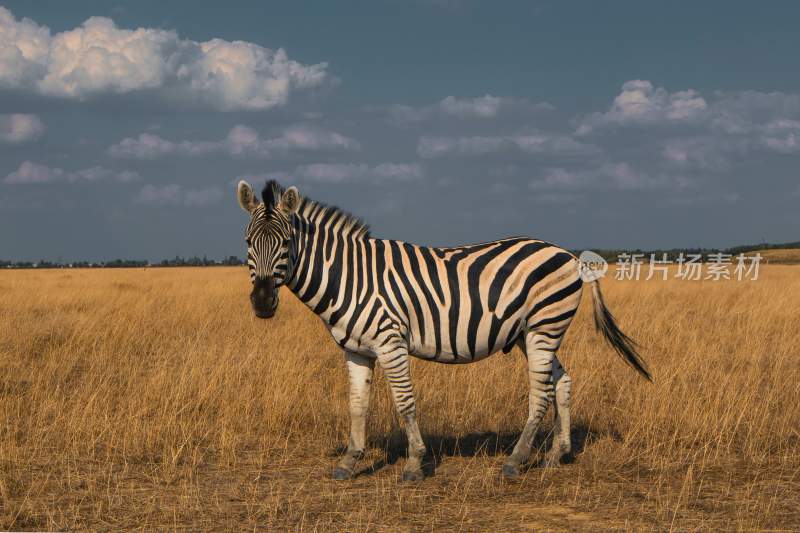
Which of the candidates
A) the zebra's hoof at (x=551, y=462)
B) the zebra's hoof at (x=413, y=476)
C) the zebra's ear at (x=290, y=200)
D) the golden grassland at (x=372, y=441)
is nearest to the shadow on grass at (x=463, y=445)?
the golden grassland at (x=372, y=441)

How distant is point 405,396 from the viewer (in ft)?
21.4

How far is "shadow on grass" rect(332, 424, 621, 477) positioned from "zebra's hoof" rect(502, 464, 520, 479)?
0.46 metres

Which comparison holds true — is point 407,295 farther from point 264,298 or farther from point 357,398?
point 264,298

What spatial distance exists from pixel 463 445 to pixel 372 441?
0.98 meters

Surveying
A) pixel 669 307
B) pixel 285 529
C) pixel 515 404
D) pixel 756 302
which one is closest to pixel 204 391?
pixel 515 404

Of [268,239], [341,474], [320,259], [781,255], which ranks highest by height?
[781,255]

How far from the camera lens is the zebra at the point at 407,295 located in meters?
6.45

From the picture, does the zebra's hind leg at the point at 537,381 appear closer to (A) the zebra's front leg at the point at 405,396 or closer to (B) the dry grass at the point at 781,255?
(A) the zebra's front leg at the point at 405,396

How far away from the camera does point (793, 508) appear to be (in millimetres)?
5973

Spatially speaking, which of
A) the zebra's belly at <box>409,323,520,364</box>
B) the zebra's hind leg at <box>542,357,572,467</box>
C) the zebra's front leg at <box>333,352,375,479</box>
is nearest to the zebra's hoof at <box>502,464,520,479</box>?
the zebra's hind leg at <box>542,357,572,467</box>

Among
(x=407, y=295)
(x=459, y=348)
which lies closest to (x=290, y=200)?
(x=407, y=295)

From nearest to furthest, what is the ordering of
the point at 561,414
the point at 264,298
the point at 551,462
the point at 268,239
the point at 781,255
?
the point at 264,298 < the point at 268,239 < the point at 551,462 < the point at 561,414 < the point at 781,255

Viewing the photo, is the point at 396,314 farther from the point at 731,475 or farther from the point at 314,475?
the point at 731,475

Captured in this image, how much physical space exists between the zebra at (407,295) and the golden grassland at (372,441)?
652 mm
